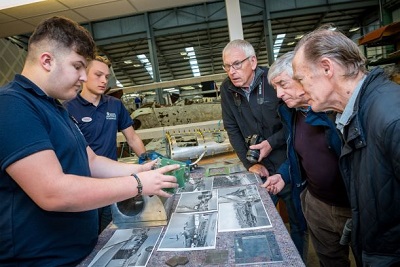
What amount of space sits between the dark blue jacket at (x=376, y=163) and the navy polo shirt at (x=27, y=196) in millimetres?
948

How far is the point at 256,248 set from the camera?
95 cm

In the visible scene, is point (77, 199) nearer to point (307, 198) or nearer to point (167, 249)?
point (167, 249)

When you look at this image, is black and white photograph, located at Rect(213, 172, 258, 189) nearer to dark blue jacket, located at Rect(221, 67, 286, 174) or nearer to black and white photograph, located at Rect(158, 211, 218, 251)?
dark blue jacket, located at Rect(221, 67, 286, 174)

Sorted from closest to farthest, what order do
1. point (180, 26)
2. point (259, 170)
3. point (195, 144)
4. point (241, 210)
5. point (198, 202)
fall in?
point (241, 210)
point (198, 202)
point (259, 170)
point (195, 144)
point (180, 26)

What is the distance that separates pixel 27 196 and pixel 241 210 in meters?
0.80

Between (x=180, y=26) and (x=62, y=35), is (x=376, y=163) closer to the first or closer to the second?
(x=62, y=35)

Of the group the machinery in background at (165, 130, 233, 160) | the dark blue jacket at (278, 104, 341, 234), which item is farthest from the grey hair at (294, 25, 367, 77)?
the machinery in background at (165, 130, 233, 160)

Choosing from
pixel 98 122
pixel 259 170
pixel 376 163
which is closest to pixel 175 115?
pixel 98 122

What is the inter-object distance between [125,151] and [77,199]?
3.20 meters

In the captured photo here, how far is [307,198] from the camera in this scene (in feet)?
5.39

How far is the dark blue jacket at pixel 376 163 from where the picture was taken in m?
0.84

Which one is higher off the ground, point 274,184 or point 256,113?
point 256,113

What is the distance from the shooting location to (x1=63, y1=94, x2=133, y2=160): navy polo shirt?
197 centimetres

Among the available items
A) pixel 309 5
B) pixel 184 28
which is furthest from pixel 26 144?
pixel 309 5
